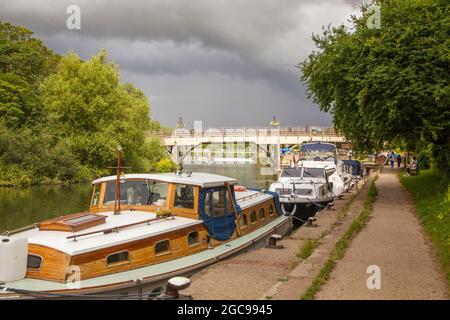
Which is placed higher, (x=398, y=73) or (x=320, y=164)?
(x=398, y=73)

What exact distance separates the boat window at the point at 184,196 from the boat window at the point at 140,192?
1.27ft

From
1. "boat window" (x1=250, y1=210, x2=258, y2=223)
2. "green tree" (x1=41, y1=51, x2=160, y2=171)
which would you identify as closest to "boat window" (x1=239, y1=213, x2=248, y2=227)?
"boat window" (x1=250, y1=210, x2=258, y2=223)

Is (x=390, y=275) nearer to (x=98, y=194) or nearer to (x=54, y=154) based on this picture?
(x=98, y=194)

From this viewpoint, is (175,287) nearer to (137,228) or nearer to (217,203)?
(137,228)

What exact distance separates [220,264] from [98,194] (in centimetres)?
→ 475

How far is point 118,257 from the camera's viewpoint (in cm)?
1219

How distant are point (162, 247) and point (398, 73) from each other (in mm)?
15697

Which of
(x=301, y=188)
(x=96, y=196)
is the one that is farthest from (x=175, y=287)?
(x=301, y=188)

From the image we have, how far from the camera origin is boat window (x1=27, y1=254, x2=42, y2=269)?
453 inches

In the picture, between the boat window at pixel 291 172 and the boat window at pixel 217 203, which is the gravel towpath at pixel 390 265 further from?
the boat window at pixel 291 172

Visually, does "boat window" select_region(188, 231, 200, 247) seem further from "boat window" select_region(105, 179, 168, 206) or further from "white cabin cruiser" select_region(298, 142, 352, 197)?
"white cabin cruiser" select_region(298, 142, 352, 197)

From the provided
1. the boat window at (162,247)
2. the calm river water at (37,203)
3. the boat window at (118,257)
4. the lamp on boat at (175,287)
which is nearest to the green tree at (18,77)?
the calm river water at (37,203)

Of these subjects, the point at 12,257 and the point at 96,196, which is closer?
the point at 12,257

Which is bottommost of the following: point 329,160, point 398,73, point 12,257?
point 12,257
